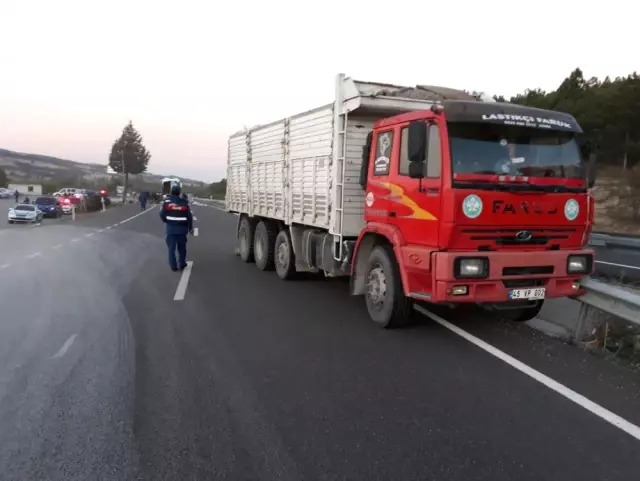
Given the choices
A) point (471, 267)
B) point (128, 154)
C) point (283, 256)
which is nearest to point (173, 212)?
point (283, 256)

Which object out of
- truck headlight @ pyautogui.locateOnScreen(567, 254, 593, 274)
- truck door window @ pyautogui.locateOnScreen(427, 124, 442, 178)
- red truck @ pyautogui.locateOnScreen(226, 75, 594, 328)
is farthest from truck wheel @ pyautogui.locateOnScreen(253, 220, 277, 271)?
truck headlight @ pyautogui.locateOnScreen(567, 254, 593, 274)

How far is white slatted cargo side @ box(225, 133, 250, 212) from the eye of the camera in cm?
1301

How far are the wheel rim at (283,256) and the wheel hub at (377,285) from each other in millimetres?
3552

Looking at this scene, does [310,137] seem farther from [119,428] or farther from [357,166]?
[119,428]

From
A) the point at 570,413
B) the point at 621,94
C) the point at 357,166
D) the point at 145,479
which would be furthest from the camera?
the point at 621,94

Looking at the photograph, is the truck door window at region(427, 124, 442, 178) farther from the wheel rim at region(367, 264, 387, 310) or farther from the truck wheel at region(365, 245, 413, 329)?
the wheel rim at region(367, 264, 387, 310)

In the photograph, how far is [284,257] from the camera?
10.5m

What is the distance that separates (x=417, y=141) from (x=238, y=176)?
28.4 ft

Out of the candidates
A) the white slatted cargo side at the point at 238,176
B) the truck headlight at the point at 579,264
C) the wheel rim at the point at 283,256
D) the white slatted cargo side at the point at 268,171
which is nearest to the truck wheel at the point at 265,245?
the white slatted cargo side at the point at 268,171

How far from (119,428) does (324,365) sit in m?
2.01

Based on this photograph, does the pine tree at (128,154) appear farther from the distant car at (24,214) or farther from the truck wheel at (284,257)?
the truck wheel at (284,257)

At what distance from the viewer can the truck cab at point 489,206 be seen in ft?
18.2

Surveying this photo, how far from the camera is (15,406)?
420 cm

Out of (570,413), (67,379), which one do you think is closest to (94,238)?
(67,379)
